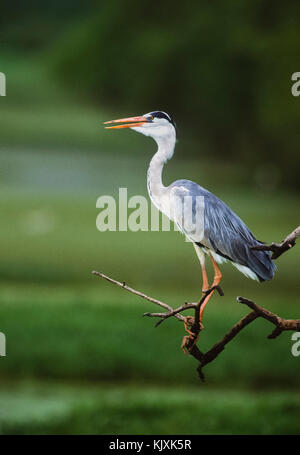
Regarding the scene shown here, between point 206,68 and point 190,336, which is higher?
point 206,68

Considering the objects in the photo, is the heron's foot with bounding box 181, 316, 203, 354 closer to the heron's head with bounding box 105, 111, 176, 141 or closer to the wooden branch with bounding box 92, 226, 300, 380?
the wooden branch with bounding box 92, 226, 300, 380

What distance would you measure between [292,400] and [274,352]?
257 millimetres

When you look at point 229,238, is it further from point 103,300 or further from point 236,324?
point 103,300

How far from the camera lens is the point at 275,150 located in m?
2.75

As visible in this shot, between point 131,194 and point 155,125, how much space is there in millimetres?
1100

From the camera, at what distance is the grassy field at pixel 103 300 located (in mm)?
2771

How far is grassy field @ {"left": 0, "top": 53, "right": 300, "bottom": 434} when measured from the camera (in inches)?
109

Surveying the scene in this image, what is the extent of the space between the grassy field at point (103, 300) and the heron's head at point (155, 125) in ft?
3.37

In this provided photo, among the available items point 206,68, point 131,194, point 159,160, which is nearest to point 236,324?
point 159,160

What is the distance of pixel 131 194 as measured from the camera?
2656 millimetres

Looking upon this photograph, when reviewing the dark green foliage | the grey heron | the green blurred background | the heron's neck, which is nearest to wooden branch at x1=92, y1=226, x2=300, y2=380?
the grey heron

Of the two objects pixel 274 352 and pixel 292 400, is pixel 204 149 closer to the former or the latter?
pixel 274 352

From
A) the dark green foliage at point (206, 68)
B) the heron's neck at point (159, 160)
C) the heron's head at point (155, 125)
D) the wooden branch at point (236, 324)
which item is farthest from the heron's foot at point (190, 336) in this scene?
the dark green foliage at point (206, 68)

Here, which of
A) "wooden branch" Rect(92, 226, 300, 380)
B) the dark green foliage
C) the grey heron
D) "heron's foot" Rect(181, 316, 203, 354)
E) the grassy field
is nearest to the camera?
"wooden branch" Rect(92, 226, 300, 380)
